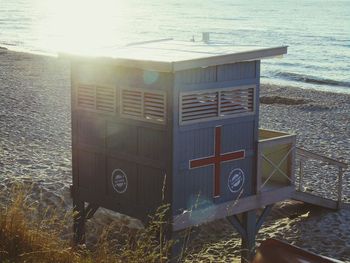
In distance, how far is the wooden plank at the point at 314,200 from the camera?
12310 mm

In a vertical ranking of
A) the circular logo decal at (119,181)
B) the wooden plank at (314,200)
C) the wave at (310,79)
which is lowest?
the wave at (310,79)

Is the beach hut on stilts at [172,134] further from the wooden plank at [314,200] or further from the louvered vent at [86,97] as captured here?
the wooden plank at [314,200]

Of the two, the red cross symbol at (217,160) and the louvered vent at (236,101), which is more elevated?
the louvered vent at (236,101)

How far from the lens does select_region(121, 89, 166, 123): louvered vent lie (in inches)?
356

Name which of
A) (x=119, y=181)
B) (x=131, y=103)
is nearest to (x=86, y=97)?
(x=131, y=103)

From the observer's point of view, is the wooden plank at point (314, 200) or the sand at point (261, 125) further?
the wooden plank at point (314, 200)

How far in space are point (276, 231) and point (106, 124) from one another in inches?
161

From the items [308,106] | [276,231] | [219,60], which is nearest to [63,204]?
[276,231]

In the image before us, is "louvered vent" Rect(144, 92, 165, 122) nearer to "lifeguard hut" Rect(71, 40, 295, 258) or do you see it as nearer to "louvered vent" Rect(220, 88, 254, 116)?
"lifeguard hut" Rect(71, 40, 295, 258)

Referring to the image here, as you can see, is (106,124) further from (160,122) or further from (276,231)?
(276,231)

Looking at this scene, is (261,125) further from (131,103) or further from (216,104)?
(131,103)

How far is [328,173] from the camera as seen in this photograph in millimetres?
16203

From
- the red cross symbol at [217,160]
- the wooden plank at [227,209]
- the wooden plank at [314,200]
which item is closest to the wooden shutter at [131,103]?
the red cross symbol at [217,160]

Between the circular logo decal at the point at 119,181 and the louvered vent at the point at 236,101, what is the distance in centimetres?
163
